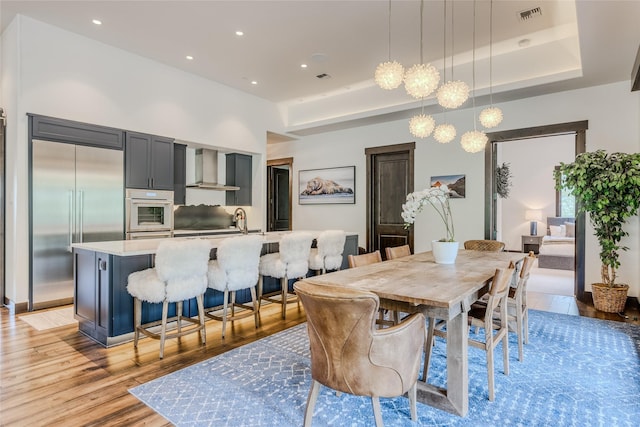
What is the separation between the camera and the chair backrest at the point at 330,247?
14.2 ft

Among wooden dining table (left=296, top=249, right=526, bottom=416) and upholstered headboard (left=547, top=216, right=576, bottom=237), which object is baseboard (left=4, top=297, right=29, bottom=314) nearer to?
wooden dining table (left=296, top=249, right=526, bottom=416)

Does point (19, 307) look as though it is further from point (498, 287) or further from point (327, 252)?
point (498, 287)

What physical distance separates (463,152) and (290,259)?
3.60m

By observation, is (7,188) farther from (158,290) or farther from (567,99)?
(567,99)

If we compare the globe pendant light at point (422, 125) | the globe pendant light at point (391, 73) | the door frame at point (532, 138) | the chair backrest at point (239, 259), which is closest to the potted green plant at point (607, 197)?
the door frame at point (532, 138)

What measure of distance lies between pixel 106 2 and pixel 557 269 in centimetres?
850

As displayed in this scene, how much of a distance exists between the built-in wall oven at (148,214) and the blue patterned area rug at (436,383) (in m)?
2.93

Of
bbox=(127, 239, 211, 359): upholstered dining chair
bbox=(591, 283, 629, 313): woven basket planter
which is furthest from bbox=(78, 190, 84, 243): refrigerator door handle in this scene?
bbox=(591, 283, 629, 313): woven basket planter

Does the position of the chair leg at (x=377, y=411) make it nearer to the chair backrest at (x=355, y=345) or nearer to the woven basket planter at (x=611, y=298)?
the chair backrest at (x=355, y=345)

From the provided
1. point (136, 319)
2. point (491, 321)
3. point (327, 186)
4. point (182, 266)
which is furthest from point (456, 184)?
point (136, 319)

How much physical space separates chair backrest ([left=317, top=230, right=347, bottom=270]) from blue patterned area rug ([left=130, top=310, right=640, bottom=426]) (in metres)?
1.35

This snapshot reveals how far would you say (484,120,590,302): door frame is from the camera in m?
4.84

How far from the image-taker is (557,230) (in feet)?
29.5

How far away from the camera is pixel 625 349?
3.07 meters
